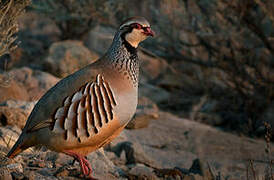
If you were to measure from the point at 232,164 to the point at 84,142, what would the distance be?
3.51m

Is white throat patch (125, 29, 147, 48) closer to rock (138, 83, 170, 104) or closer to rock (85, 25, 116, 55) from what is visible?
rock (138, 83, 170, 104)

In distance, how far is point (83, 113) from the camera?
4844mm

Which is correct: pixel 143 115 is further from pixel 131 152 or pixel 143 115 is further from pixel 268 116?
pixel 268 116

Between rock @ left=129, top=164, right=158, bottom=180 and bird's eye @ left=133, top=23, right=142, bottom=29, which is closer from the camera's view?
bird's eye @ left=133, top=23, right=142, bottom=29

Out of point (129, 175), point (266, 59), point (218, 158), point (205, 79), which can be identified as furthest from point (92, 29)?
point (129, 175)

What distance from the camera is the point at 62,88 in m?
4.95

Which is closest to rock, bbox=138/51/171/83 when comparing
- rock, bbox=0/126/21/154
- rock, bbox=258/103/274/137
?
rock, bbox=258/103/274/137

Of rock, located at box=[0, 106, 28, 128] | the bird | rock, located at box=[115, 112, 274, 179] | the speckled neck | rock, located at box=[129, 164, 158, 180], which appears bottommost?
rock, located at box=[115, 112, 274, 179]

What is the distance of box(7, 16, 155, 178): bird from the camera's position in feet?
15.8

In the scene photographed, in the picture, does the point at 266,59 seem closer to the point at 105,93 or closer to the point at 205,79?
the point at 205,79

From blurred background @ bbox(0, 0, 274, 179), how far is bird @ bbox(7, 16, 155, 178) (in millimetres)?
3204

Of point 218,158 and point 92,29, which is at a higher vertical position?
point 92,29

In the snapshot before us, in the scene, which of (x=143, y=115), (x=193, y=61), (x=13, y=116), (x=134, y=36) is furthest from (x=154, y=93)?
(x=134, y=36)

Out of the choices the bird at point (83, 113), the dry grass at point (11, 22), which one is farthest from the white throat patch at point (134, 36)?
the dry grass at point (11, 22)
